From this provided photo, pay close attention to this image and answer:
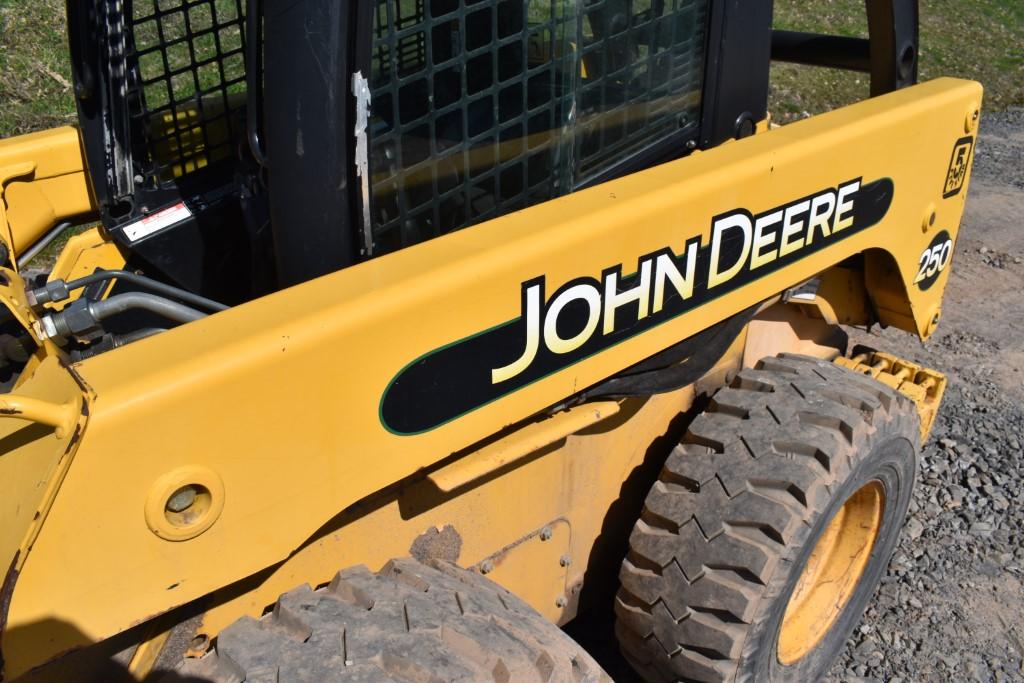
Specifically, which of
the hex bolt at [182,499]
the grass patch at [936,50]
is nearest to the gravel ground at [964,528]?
the hex bolt at [182,499]

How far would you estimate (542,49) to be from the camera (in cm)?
169

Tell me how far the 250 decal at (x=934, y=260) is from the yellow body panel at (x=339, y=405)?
1.81 ft

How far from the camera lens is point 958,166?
2477 mm

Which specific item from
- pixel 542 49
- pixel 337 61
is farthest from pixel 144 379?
pixel 542 49

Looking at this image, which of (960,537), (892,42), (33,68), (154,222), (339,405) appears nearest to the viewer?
(339,405)

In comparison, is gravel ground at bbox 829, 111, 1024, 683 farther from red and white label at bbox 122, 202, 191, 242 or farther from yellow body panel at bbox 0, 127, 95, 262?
yellow body panel at bbox 0, 127, 95, 262

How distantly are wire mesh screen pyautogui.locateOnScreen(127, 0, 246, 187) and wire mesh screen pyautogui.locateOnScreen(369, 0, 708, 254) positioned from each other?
708 mm

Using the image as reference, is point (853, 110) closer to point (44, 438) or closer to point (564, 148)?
point (564, 148)

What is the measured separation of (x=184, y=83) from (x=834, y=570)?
198cm

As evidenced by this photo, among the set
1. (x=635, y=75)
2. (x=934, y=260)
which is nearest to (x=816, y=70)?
(x=934, y=260)

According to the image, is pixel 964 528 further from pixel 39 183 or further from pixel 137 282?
pixel 39 183

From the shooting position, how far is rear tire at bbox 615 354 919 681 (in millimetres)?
1983

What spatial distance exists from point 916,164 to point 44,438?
1.90 metres

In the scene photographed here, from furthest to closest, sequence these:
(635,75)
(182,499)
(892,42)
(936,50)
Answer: (936,50) < (892,42) < (635,75) < (182,499)
